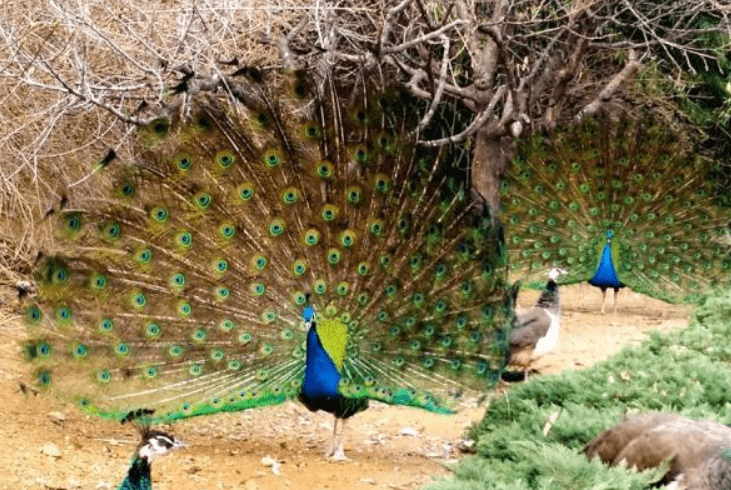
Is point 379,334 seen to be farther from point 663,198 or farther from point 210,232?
point 663,198

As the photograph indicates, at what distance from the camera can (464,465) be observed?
17.7 feet

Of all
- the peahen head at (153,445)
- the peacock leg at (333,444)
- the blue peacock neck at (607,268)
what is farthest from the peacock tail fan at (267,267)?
the blue peacock neck at (607,268)

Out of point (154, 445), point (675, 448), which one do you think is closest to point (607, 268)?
point (675, 448)

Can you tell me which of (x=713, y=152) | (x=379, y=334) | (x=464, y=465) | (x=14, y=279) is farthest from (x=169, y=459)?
(x=713, y=152)

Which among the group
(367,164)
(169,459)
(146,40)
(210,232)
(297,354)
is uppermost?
(146,40)

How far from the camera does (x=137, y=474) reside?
15.9 ft

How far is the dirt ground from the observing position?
622 centimetres

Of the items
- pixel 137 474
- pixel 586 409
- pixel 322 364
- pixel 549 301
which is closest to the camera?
pixel 137 474

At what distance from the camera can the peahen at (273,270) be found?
253 inches

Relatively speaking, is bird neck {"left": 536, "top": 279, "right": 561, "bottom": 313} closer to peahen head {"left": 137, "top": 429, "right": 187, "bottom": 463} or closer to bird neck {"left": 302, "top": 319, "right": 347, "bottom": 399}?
bird neck {"left": 302, "top": 319, "right": 347, "bottom": 399}

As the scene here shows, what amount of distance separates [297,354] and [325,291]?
A: 0.39 metres

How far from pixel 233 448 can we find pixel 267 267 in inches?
42.8

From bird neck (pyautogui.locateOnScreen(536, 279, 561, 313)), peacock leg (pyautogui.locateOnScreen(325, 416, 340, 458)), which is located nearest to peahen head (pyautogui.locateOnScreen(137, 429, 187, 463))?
peacock leg (pyautogui.locateOnScreen(325, 416, 340, 458))

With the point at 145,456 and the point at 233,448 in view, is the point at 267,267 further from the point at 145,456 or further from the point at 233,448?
the point at 145,456
